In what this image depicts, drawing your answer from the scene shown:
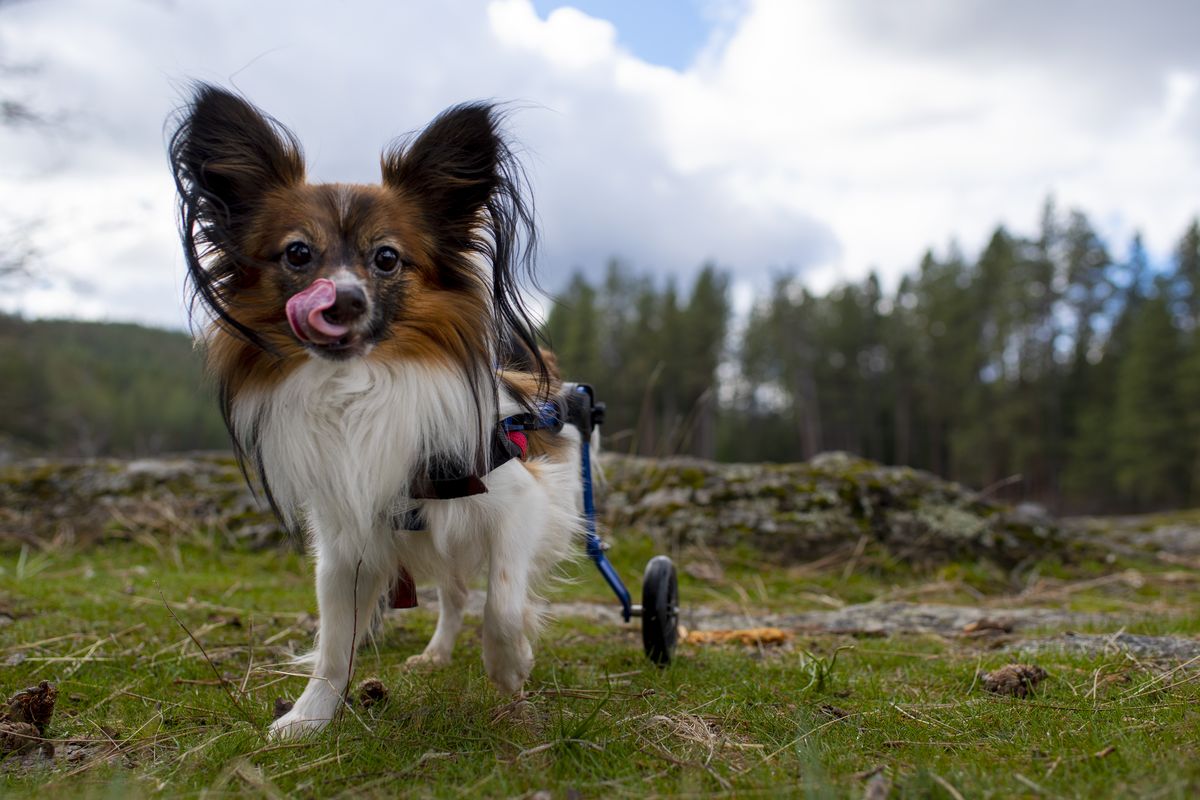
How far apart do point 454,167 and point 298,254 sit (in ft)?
2.25

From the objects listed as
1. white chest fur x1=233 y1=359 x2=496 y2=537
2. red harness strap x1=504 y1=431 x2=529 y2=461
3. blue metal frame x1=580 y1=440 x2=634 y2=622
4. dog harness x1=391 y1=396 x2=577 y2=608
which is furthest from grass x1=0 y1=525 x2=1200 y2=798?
red harness strap x1=504 y1=431 x2=529 y2=461

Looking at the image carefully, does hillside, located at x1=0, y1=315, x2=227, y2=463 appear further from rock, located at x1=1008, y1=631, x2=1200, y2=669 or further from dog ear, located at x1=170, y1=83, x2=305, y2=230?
rock, located at x1=1008, y1=631, x2=1200, y2=669

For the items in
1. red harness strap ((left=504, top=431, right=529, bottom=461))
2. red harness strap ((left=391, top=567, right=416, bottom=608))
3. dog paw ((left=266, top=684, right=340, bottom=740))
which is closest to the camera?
dog paw ((left=266, top=684, right=340, bottom=740))

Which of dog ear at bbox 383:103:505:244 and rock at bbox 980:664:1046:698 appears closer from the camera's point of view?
rock at bbox 980:664:1046:698

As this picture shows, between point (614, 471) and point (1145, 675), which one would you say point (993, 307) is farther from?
point (1145, 675)

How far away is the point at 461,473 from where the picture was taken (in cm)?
281

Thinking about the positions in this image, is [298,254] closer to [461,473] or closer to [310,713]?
[461,473]

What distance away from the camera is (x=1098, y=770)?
74.4 inches

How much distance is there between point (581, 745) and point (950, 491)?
661 centimetres

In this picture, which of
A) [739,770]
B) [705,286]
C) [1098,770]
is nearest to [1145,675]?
[1098,770]

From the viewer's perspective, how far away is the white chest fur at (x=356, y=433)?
2.78 metres

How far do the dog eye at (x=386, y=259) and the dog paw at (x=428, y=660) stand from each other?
71.2 inches

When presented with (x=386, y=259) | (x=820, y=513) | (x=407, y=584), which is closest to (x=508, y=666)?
(x=407, y=584)

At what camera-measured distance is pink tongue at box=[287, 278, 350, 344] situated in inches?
101
